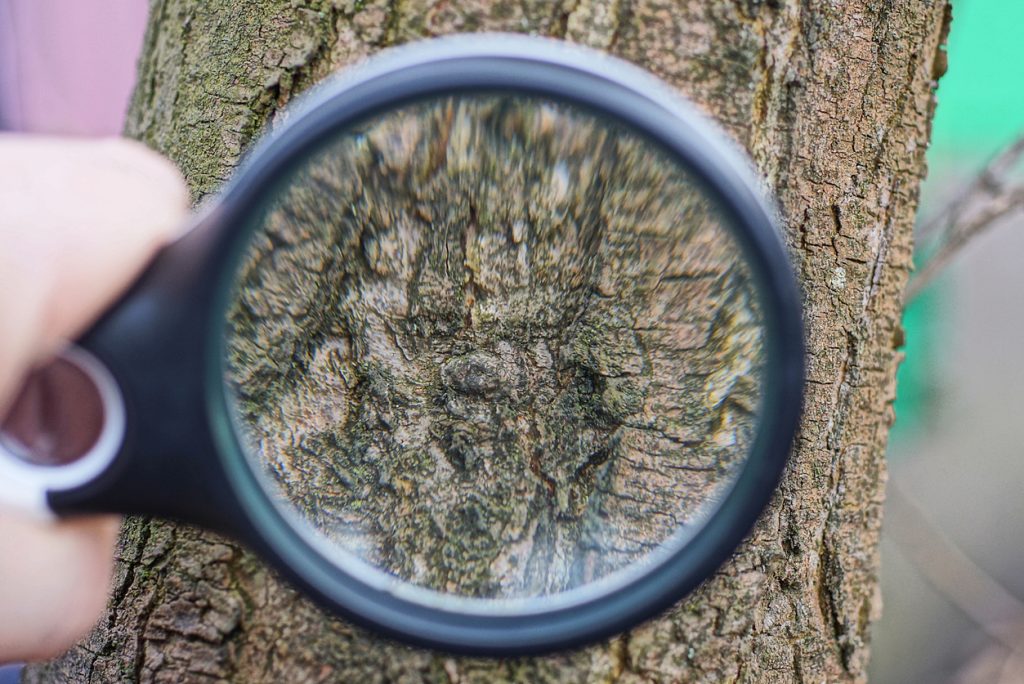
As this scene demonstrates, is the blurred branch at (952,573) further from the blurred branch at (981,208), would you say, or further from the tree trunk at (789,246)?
the tree trunk at (789,246)

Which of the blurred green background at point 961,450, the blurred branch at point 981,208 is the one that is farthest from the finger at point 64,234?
the blurred green background at point 961,450

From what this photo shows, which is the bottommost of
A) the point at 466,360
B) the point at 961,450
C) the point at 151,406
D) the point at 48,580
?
the point at 48,580

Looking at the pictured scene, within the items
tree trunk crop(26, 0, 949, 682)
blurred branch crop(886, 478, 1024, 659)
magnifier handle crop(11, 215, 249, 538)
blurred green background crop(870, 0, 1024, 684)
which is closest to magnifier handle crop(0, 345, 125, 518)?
magnifier handle crop(11, 215, 249, 538)

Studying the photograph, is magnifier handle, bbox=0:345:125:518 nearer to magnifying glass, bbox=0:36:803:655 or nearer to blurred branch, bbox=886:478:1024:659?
magnifying glass, bbox=0:36:803:655

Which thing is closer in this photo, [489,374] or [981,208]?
[489,374]

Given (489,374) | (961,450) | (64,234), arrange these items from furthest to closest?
(961,450), (489,374), (64,234)

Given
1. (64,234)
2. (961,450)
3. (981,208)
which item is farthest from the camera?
(961,450)

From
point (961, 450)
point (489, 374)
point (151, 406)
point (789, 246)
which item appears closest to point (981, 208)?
point (789, 246)

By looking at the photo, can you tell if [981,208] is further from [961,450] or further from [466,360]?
[961,450]
